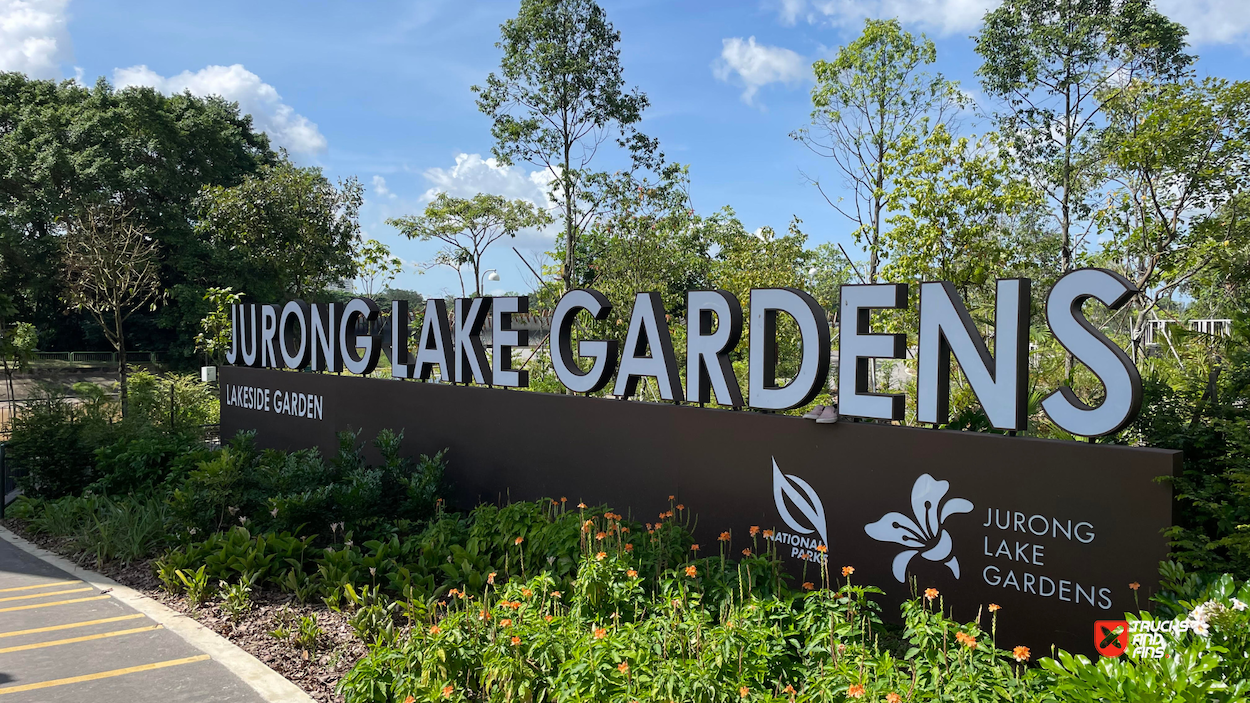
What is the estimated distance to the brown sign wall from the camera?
5242 millimetres

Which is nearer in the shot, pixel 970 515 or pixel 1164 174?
pixel 970 515

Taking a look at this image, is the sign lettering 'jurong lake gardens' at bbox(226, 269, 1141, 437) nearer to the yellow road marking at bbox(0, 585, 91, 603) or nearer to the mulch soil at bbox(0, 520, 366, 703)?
the mulch soil at bbox(0, 520, 366, 703)

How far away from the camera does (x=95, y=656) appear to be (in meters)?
5.88

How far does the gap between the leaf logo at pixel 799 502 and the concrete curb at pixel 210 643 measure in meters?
4.05

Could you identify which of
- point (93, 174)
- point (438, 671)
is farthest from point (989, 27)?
point (93, 174)

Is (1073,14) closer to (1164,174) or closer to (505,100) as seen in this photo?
(1164,174)

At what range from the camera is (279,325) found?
529 inches

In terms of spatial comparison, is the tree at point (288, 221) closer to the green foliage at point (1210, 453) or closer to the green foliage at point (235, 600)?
the green foliage at point (235, 600)

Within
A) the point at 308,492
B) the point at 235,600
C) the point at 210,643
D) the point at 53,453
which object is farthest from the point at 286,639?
the point at 53,453

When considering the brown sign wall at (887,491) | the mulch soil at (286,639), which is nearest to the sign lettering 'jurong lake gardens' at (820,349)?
the brown sign wall at (887,491)

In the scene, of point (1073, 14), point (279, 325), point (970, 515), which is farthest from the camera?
point (1073, 14)

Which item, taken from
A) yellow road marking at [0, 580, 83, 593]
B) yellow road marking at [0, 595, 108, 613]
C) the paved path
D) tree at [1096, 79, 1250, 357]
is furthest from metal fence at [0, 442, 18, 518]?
tree at [1096, 79, 1250, 357]

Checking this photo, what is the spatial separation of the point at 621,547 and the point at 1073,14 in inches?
829

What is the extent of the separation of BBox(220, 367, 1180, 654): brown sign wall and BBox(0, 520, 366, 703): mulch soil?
3218mm
